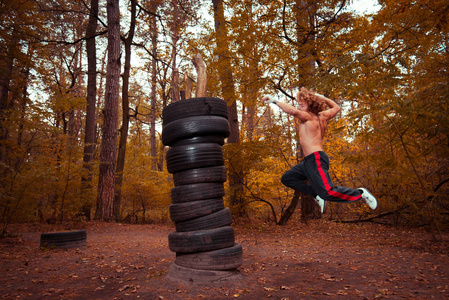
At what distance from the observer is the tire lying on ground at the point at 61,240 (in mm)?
6441

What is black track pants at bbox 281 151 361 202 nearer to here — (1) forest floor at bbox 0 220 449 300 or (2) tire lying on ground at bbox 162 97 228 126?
(1) forest floor at bbox 0 220 449 300

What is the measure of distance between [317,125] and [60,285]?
4.17 meters

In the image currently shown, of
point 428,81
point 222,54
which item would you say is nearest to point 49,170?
point 222,54

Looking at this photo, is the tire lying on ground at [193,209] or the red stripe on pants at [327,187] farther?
the red stripe on pants at [327,187]

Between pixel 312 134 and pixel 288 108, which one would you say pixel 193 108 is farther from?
pixel 312 134

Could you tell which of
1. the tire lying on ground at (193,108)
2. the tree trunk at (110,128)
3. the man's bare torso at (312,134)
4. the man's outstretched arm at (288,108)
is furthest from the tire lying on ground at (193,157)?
the tree trunk at (110,128)

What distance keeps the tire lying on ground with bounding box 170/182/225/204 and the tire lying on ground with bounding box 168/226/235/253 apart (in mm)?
430

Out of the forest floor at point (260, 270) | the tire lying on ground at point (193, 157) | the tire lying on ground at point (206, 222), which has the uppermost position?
the tire lying on ground at point (193, 157)

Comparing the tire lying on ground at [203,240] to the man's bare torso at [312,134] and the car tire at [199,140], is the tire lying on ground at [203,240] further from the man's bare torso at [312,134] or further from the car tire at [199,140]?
the man's bare torso at [312,134]

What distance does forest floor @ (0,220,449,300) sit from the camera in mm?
3449

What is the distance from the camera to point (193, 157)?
3844mm

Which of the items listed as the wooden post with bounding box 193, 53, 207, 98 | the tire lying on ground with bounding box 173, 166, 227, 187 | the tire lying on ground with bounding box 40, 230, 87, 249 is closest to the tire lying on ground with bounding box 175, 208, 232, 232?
the tire lying on ground with bounding box 173, 166, 227, 187

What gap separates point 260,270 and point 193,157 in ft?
6.77

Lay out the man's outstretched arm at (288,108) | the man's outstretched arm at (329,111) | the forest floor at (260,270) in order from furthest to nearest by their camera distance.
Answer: the man's outstretched arm at (329,111) → the man's outstretched arm at (288,108) → the forest floor at (260,270)
